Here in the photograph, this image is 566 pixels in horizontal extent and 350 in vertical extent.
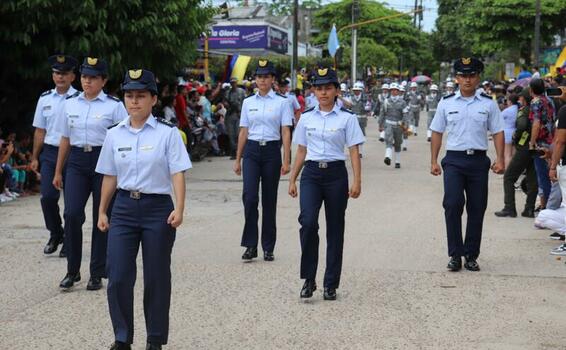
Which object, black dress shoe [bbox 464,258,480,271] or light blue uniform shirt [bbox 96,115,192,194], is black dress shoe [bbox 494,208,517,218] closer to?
black dress shoe [bbox 464,258,480,271]

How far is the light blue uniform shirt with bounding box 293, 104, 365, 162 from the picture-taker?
7578mm

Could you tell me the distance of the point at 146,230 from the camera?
5680mm

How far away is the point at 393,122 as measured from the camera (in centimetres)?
2070

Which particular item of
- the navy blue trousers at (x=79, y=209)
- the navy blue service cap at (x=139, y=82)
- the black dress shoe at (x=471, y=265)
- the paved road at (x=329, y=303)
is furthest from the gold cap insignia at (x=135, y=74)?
the black dress shoe at (x=471, y=265)

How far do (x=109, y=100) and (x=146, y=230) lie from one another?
262cm

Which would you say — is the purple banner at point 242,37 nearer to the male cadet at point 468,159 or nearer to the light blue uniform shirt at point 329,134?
the male cadet at point 468,159

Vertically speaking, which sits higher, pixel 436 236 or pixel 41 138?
pixel 41 138

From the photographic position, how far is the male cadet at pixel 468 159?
8766mm

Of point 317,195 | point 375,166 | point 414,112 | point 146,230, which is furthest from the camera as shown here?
point 414,112

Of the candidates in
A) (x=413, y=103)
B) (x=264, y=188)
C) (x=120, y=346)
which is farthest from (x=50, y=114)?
(x=413, y=103)

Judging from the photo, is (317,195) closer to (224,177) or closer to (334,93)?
(334,93)

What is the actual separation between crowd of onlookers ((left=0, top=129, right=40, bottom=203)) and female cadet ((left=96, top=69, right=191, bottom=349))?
26.5 ft

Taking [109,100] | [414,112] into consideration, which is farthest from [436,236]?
[414,112]

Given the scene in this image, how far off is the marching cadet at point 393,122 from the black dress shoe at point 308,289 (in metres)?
12.7
